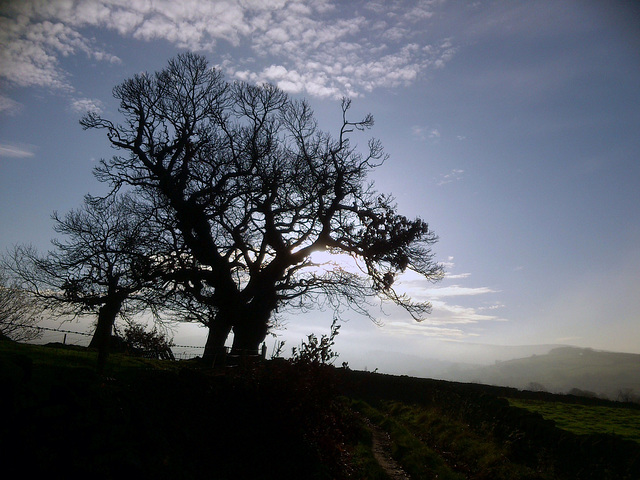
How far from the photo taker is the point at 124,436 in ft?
18.6

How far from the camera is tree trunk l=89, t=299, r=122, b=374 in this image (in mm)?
8312

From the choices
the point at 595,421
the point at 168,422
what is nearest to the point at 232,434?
the point at 168,422

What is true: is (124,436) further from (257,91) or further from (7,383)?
(257,91)

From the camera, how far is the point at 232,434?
23.7ft

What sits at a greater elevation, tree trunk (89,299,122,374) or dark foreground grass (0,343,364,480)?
tree trunk (89,299,122,374)

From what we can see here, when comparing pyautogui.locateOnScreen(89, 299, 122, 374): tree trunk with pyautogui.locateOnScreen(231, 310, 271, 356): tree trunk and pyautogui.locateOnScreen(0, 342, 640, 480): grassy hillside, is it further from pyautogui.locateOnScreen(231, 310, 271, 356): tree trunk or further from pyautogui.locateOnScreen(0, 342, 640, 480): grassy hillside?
pyautogui.locateOnScreen(231, 310, 271, 356): tree trunk

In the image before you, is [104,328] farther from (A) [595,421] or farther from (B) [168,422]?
(A) [595,421]

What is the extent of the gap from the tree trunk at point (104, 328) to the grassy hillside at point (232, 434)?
14.2 inches

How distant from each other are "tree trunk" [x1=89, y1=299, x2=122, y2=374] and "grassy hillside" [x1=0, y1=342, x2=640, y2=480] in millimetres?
362

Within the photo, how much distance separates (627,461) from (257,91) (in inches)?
777

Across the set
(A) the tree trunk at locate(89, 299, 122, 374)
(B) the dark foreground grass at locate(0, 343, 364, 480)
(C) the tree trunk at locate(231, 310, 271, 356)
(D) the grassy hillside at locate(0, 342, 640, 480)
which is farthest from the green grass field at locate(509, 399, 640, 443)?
(A) the tree trunk at locate(89, 299, 122, 374)

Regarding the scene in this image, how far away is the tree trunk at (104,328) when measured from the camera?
8312mm

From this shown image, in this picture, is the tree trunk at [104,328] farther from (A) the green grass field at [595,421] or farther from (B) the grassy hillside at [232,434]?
(A) the green grass field at [595,421]

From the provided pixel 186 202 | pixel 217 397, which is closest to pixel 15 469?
pixel 217 397
